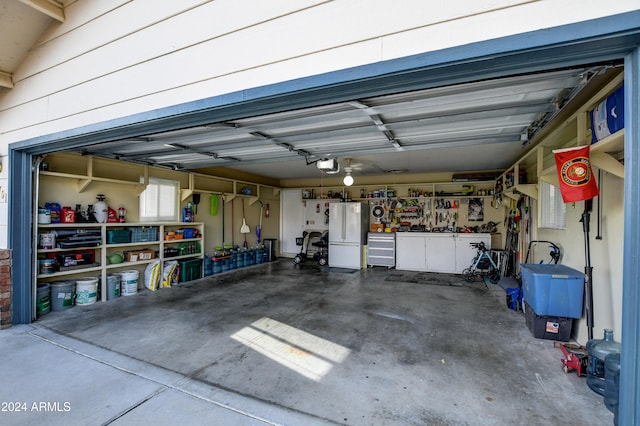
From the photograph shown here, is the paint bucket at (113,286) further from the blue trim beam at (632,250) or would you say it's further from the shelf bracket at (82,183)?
the blue trim beam at (632,250)

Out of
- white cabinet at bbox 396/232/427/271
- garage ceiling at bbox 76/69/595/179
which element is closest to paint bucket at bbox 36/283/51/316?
garage ceiling at bbox 76/69/595/179

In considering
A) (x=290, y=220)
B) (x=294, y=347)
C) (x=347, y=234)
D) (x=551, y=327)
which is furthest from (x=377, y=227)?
(x=294, y=347)

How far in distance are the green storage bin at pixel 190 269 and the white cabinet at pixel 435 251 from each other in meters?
4.90

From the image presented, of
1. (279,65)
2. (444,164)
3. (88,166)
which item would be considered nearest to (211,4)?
(279,65)

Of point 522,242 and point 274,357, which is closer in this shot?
point 274,357

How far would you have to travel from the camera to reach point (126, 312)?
13.3ft

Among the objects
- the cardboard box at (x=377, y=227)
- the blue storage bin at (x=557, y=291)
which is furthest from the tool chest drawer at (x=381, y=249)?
the blue storage bin at (x=557, y=291)

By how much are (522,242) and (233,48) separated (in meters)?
5.91

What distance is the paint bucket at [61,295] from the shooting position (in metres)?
4.06

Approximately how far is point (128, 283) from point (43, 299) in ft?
3.65

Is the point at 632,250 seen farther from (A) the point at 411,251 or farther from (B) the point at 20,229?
(A) the point at 411,251

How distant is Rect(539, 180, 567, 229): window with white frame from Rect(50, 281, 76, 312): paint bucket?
6.79 m

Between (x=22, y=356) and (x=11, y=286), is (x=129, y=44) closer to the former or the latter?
(x=22, y=356)

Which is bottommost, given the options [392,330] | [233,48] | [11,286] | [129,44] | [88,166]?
[392,330]
